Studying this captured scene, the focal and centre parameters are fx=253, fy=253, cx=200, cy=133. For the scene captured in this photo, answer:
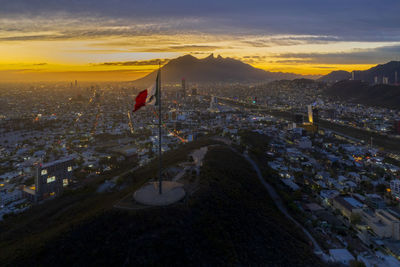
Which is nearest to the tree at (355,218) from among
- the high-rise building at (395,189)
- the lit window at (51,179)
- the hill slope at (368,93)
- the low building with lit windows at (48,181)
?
the high-rise building at (395,189)

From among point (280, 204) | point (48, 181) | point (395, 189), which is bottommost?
point (395, 189)

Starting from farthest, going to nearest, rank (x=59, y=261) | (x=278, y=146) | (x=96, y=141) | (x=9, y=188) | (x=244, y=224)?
(x=96, y=141)
(x=278, y=146)
(x=9, y=188)
(x=244, y=224)
(x=59, y=261)

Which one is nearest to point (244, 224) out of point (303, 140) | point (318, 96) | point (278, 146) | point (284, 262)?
point (284, 262)

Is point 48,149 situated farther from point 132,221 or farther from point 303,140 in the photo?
point 303,140

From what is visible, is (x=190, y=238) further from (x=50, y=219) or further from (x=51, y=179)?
(x=51, y=179)

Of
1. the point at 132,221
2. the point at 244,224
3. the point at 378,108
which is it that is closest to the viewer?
the point at 132,221

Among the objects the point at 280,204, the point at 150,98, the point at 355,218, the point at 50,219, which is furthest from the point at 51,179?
the point at 355,218
